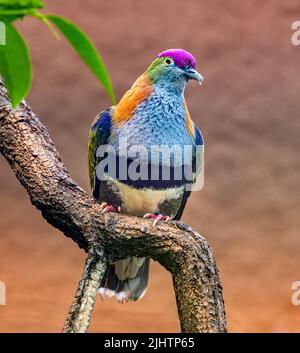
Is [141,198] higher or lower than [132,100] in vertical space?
lower

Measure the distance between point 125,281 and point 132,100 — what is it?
54 centimetres

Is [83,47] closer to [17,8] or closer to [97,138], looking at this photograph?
[17,8]

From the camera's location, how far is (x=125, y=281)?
5.23 ft

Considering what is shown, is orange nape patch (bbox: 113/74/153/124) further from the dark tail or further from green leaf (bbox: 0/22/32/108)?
green leaf (bbox: 0/22/32/108)

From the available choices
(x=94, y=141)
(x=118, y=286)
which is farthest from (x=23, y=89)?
(x=118, y=286)

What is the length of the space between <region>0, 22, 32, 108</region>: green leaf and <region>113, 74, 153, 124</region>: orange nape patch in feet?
4.11

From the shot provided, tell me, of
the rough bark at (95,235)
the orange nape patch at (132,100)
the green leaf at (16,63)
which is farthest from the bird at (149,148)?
the green leaf at (16,63)

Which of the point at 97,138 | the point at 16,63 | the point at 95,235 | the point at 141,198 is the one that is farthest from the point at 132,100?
the point at 16,63

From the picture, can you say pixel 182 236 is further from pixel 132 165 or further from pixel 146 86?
pixel 146 86

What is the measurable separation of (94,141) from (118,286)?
443 millimetres

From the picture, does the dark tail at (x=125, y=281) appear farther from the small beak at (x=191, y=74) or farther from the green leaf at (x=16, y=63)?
the green leaf at (x=16, y=63)

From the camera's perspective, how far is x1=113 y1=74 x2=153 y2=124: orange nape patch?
1485mm

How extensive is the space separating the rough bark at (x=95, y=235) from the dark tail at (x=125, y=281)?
0.87ft

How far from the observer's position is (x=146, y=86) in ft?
5.03
